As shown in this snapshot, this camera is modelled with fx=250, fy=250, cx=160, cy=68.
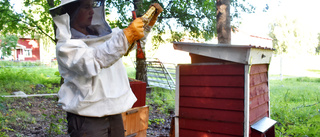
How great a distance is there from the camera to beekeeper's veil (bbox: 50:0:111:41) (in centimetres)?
156

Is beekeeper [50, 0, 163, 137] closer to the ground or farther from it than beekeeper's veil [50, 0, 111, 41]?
closer to the ground

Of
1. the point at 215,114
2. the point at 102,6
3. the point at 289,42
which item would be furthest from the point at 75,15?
the point at 289,42

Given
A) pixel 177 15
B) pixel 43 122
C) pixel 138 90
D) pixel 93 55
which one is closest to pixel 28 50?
pixel 177 15

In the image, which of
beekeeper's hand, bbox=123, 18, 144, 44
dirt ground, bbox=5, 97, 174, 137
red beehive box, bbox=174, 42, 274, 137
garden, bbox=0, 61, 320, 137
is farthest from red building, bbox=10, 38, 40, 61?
beekeeper's hand, bbox=123, 18, 144, 44

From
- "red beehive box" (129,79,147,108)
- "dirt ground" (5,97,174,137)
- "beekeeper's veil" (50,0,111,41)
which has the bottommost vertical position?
"dirt ground" (5,97,174,137)

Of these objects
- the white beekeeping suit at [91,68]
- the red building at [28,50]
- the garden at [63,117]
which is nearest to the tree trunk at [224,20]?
the garden at [63,117]

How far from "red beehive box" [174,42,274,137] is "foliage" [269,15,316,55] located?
33812 mm

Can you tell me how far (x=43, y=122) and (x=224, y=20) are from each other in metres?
3.33

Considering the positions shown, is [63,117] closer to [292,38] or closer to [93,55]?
[93,55]

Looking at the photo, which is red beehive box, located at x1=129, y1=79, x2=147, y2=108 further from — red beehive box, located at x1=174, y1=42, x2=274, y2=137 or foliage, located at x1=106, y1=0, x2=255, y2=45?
foliage, located at x1=106, y1=0, x2=255, y2=45

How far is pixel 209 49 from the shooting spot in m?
2.62

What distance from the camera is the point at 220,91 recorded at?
2.58m

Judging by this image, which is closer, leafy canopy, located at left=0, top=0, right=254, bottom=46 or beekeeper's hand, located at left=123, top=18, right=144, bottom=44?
beekeeper's hand, located at left=123, top=18, right=144, bottom=44

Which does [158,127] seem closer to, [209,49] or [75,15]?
[209,49]
